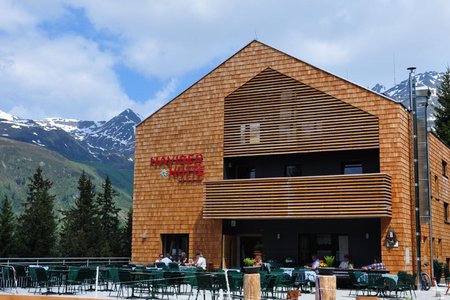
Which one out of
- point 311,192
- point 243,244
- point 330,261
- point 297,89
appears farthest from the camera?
point 243,244

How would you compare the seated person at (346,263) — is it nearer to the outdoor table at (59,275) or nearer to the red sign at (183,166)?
the red sign at (183,166)

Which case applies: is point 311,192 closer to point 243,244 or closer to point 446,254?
point 243,244

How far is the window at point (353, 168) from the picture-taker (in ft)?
76.8

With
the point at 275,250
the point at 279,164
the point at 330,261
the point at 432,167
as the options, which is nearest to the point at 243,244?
the point at 275,250

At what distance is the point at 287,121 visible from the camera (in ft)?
77.2

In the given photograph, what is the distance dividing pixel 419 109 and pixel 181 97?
10017mm

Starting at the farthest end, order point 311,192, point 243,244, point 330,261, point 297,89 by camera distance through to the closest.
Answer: point 243,244
point 297,89
point 311,192
point 330,261

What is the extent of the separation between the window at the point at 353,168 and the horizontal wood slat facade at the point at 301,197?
7.60 ft

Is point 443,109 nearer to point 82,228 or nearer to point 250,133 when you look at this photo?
point 250,133

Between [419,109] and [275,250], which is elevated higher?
[419,109]

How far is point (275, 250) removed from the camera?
24109 millimetres

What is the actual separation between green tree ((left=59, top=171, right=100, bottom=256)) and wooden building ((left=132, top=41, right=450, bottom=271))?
20902 millimetres

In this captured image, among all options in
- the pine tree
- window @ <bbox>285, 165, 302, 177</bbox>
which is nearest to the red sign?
window @ <bbox>285, 165, 302, 177</bbox>

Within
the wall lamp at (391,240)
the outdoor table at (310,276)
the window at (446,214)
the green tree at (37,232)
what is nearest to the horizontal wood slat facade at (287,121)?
the wall lamp at (391,240)
